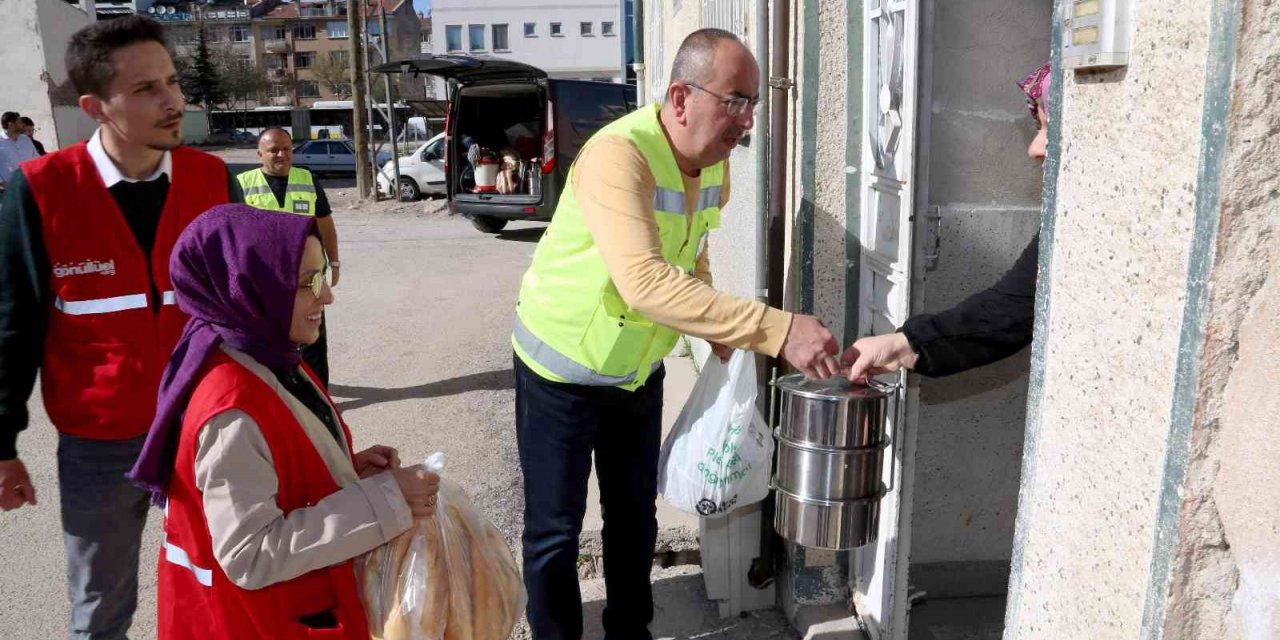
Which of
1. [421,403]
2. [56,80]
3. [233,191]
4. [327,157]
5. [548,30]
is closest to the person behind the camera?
[233,191]

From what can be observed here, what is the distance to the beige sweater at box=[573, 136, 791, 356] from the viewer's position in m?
2.28

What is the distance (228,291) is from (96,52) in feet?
3.39

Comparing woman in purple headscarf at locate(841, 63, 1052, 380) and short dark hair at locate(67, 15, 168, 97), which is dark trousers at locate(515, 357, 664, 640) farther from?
short dark hair at locate(67, 15, 168, 97)

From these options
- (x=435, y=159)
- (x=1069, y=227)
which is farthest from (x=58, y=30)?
(x=1069, y=227)

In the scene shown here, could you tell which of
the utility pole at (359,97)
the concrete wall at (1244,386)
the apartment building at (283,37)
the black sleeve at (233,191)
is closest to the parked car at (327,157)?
the utility pole at (359,97)

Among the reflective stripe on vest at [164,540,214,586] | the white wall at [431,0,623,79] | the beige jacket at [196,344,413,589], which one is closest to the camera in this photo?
the beige jacket at [196,344,413,589]

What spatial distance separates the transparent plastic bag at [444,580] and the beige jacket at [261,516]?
0.07 m

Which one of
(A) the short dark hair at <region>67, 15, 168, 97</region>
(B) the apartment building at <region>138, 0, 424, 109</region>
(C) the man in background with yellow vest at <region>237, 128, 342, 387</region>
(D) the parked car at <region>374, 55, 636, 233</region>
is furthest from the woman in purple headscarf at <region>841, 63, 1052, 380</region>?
(B) the apartment building at <region>138, 0, 424, 109</region>

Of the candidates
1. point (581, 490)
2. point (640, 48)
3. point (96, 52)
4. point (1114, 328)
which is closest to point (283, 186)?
point (96, 52)

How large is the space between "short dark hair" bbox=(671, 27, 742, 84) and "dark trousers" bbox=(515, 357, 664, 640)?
86 centimetres

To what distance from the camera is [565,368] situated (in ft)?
8.64

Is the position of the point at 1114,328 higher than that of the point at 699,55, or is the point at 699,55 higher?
the point at 699,55

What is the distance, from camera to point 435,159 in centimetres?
1917

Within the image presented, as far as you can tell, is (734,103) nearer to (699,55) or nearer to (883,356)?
(699,55)
